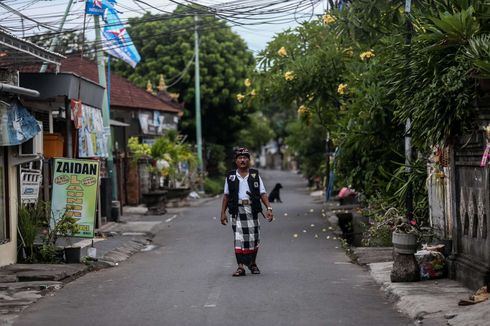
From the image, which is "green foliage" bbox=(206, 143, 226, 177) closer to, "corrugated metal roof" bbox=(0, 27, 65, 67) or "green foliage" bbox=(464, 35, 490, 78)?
"corrugated metal roof" bbox=(0, 27, 65, 67)

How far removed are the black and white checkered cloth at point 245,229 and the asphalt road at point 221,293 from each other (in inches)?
20.2

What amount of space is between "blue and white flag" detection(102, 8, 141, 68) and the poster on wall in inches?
Answer: 112

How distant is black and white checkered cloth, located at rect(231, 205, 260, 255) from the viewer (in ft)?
42.6

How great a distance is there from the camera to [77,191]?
52.3 feet

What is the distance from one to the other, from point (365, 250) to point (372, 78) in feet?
12.9

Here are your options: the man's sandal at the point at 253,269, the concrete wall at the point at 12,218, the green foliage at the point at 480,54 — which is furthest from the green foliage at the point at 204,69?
the green foliage at the point at 480,54

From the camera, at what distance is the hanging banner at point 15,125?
13.7 m

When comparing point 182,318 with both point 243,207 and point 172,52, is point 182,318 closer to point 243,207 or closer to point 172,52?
point 243,207

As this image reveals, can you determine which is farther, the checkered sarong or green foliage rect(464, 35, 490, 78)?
the checkered sarong

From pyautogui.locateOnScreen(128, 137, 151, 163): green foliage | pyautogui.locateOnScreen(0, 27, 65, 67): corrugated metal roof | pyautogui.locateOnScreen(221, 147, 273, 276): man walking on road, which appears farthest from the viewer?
Result: pyautogui.locateOnScreen(128, 137, 151, 163): green foliage

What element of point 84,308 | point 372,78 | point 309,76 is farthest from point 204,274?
point 309,76

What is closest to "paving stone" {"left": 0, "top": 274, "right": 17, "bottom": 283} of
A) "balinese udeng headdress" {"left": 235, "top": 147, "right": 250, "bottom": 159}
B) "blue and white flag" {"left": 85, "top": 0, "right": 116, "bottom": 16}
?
"balinese udeng headdress" {"left": 235, "top": 147, "right": 250, "bottom": 159}

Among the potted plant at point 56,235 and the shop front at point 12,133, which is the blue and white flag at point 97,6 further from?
the potted plant at point 56,235

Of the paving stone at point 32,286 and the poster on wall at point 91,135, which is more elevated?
the poster on wall at point 91,135
